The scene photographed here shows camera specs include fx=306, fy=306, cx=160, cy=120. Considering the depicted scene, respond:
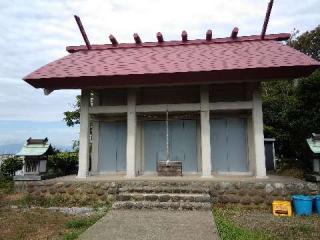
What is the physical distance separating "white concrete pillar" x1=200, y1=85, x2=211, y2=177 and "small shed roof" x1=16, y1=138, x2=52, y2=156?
5.15 metres

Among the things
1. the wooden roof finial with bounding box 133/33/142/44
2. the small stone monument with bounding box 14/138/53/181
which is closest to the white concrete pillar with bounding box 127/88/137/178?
the small stone monument with bounding box 14/138/53/181

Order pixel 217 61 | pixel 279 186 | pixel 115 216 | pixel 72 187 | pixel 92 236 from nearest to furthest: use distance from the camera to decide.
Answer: pixel 92 236 → pixel 115 216 → pixel 279 186 → pixel 72 187 → pixel 217 61

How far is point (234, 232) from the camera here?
5781 mm

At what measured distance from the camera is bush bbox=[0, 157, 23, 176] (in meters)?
12.7

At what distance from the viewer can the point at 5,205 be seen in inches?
340

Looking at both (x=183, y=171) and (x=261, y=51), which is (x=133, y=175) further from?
(x=261, y=51)

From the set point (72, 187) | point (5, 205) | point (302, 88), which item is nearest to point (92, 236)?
point (72, 187)

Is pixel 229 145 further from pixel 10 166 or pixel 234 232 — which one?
pixel 10 166

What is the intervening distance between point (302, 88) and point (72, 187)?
28.0ft

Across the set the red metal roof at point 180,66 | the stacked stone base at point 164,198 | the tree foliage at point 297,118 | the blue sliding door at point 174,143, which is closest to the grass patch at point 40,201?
the stacked stone base at point 164,198

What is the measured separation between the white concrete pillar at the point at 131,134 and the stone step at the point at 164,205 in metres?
1.99

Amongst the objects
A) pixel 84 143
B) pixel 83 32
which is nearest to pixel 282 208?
pixel 84 143

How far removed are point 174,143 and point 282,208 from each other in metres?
4.43

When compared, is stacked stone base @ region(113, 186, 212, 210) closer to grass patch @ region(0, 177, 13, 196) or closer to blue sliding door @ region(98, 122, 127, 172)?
blue sliding door @ region(98, 122, 127, 172)
